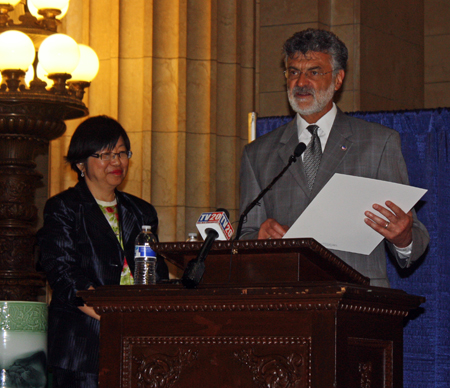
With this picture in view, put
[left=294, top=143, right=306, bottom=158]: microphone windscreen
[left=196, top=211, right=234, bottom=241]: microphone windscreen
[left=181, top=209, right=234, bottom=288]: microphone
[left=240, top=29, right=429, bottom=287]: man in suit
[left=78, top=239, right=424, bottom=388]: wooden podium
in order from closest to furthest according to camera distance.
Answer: [left=78, top=239, right=424, bottom=388]: wooden podium → [left=181, top=209, right=234, bottom=288]: microphone → [left=196, top=211, right=234, bottom=241]: microphone windscreen → [left=294, top=143, right=306, bottom=158]: microphone windscreen → [left=240, top=29, right=429, bottom=287]: man in suit

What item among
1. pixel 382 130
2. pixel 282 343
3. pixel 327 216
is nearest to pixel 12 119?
pixel 382 130

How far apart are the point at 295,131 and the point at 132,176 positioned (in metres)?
2.71

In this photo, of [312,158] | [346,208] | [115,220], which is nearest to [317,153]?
[312,158]

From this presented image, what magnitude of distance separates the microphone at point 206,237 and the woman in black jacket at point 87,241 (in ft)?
3.51

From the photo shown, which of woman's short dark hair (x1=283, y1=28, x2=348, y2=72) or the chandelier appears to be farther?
the chandelier

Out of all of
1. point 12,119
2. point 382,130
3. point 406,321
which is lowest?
→ point 406,321

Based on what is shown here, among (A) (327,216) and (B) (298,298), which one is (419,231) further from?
(B) (298,298)

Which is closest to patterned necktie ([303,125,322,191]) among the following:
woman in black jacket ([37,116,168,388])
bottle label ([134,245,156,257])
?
bottle label ([134,245,156,257])

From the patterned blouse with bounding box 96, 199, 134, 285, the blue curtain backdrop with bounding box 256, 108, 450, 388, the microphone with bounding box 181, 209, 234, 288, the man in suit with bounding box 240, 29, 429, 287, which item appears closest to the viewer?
the microphone with bounding box 181, 209, 234, 288

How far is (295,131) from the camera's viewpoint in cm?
325

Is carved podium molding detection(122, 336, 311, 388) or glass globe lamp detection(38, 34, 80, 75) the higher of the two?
glass globe lamp detection(38, 34, 80, 75)

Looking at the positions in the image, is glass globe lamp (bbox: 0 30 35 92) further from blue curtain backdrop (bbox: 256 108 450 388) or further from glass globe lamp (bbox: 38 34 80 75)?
blue curtain backdrop (bbox: 256 108 450 388)

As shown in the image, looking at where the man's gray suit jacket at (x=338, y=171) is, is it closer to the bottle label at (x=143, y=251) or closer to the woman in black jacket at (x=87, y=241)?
the bottle label at (x=143, y=251)

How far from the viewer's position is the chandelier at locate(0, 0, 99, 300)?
16.4ft
